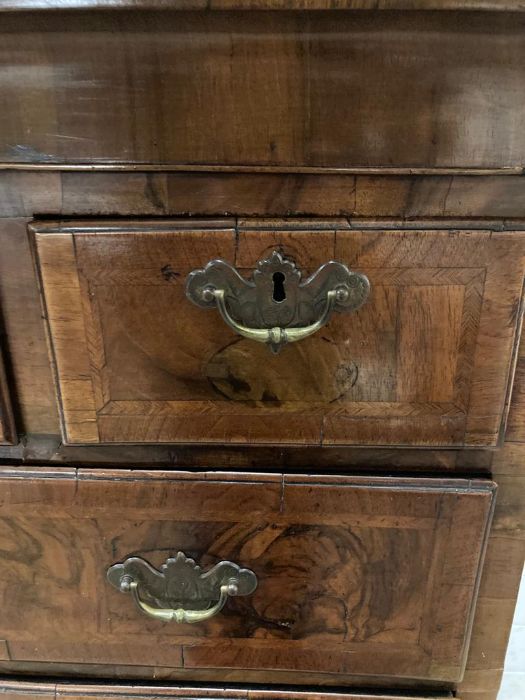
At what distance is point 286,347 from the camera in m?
0.46

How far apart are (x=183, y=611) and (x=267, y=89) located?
0.41 metres

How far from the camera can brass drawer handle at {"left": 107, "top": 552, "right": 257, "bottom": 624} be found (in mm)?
→ 508

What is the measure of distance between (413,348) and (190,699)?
15.4 inches

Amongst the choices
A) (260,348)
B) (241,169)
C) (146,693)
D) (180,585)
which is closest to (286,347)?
(260,348)

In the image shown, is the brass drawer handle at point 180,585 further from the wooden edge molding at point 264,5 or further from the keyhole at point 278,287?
the wooden edge molding at point 264,5

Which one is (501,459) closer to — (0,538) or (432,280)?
(432,280)

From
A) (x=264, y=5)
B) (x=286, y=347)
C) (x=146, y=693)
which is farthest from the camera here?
(x=146, y=693)

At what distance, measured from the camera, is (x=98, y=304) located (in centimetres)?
44

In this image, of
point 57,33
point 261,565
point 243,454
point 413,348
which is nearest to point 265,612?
point 261,565

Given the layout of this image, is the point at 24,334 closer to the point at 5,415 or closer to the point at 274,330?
the point at 5,415

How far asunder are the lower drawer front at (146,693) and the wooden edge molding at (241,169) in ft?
1.54

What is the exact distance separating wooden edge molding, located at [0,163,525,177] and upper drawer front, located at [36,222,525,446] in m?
0.04

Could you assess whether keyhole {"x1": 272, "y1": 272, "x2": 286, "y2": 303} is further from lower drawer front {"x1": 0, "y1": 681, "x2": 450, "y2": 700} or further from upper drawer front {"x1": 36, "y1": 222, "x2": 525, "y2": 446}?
lower drawer front {"x1": 0, "y1": 681, "x2": 450, "y2": 700}

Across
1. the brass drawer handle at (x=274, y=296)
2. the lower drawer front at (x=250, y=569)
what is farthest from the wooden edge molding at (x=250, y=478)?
the brass drawer handle at (x=274, y=296)
